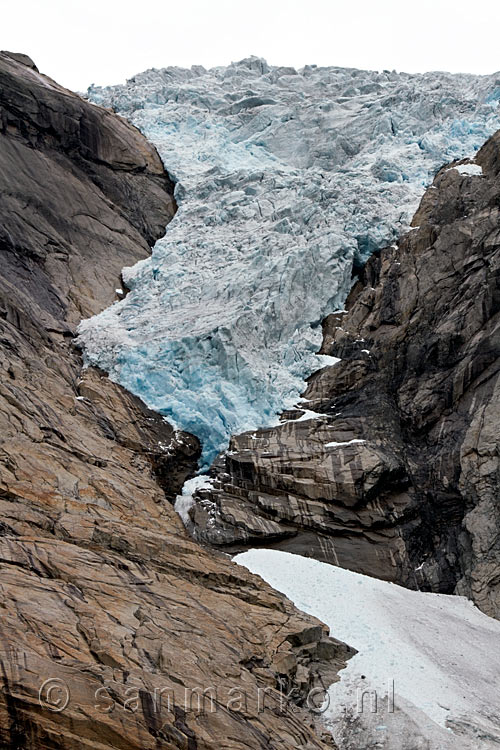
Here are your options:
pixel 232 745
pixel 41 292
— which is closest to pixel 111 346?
pixel 41 292

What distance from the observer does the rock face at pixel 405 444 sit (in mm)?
17656

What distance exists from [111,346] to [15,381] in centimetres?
567

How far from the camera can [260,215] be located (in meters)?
28.6

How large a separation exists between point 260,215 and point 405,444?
13.9 m

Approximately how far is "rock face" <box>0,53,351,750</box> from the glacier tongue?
189 cm

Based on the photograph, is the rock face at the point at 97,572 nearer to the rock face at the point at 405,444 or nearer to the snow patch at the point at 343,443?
the rock face at the point at 405,444

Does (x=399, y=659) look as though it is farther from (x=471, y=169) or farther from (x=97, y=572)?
(x=471, y=169)

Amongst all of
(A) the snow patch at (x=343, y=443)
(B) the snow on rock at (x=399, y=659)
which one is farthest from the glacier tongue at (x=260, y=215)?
(B) the snow on rock at (x=399, y=659)

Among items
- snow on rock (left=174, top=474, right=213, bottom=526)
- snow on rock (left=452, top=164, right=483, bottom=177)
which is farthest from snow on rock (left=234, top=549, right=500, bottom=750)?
snow on rock (left=452, top=164, right=483, bottom=177)

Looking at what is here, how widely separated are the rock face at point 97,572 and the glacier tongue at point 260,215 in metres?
1.89

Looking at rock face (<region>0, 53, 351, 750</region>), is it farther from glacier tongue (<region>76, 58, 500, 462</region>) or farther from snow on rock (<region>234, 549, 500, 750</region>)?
glacier tongue (<region>76, 58, 500, 462</region>)

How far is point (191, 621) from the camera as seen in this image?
1158 cm

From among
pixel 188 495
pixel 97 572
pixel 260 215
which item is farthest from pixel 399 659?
pixel 260 215

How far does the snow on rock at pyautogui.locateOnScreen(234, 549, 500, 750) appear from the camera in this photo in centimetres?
1093
